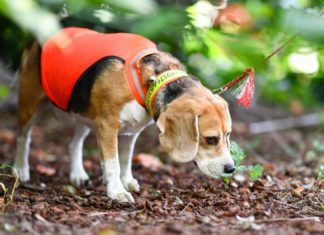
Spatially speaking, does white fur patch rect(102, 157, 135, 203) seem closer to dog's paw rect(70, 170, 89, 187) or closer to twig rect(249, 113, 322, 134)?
dog's paw rect(70, 170, 89, 187)

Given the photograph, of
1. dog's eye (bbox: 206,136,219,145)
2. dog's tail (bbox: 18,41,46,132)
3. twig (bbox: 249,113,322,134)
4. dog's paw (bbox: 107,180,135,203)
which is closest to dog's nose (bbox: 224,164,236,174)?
dog's eye (bbox: 206,136,219,145)

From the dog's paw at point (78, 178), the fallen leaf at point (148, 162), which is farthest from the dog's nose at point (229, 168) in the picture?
the fallen leaf at point (148, 162)

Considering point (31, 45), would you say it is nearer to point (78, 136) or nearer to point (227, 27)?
point (78, 136)

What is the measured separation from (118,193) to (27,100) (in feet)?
5.22

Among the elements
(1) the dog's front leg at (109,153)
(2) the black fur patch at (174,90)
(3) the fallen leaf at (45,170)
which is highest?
(2) the black fur patch at (174,90)

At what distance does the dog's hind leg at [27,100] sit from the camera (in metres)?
5.16

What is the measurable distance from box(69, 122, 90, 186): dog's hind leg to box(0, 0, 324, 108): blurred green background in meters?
1.05

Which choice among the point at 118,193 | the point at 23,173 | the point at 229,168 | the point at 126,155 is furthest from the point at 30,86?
the point at 229,168

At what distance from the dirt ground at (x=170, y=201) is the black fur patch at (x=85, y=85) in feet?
2.37

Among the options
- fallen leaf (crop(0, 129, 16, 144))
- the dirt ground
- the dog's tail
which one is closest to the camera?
the dirt ground

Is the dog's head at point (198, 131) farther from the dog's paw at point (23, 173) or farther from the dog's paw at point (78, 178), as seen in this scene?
the dog's paw at point (23, 173)

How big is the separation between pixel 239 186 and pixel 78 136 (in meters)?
1.88

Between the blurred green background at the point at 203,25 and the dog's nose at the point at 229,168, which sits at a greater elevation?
the blurred green background at the point at 203,25

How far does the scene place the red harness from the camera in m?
4.21
